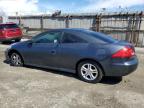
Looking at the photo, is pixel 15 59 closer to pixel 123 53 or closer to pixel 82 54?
pixel 82 54

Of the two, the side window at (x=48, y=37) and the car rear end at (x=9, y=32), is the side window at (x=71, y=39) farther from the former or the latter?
the car rear end at (x=9, y=32)

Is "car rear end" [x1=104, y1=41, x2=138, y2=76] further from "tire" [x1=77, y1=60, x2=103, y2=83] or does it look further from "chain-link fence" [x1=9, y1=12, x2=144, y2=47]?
"chain-link fence" [x1=9, y1=12, x2=144, y2=47]

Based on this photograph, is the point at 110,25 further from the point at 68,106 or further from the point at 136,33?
the point at 68,106

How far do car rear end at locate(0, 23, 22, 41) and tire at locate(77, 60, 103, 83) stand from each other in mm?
10410

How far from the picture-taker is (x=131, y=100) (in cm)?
476

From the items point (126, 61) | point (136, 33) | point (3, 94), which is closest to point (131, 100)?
point (126, 61)

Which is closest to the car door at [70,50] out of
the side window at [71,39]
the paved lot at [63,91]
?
the side window at [71,39]

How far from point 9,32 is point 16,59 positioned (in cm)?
827

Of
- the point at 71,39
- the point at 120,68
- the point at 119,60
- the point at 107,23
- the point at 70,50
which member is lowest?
the point at 120,68

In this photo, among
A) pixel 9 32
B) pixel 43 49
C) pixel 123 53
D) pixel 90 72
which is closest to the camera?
pixel 123 53

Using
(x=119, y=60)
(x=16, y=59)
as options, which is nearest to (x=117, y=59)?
(x=119, y=60)

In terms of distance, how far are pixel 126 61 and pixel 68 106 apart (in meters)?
2.08

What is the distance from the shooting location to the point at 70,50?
623cm

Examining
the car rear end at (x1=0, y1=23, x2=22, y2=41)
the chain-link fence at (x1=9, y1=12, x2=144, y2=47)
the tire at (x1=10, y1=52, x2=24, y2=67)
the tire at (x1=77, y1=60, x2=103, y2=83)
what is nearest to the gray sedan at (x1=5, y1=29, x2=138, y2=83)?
the tire at (x1=77, y1=60, x2=103, y2=83)
